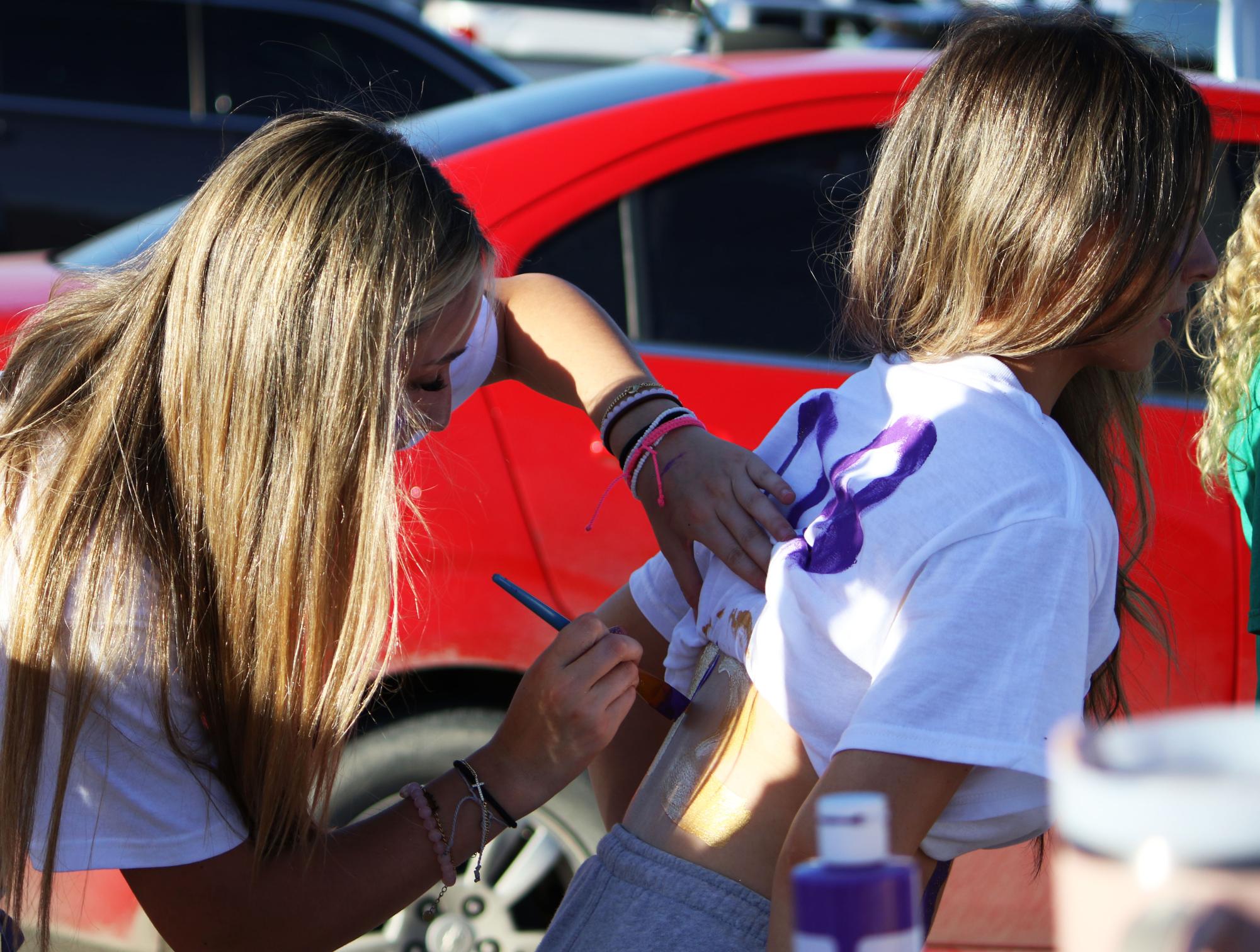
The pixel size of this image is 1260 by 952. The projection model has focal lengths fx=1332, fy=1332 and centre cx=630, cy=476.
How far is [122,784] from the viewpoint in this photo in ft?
4.52

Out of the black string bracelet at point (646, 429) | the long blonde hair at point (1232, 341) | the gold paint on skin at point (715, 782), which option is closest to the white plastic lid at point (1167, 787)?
the gold paint on skin at point (715, 782)

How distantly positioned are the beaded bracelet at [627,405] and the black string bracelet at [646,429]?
3 cm

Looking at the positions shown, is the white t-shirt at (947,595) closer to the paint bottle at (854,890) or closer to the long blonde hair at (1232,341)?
the paint bottle at (854,890)

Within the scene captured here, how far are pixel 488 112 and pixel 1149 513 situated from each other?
1754 mm

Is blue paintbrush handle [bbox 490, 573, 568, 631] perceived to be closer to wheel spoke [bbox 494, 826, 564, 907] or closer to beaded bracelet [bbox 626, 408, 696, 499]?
beaded bracelet [bbox 626, 408, 696, 499]

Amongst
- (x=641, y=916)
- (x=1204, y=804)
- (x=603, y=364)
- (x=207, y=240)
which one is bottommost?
(x=641, y=916)

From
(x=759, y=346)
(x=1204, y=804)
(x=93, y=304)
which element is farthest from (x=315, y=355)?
(x=759, y=346)

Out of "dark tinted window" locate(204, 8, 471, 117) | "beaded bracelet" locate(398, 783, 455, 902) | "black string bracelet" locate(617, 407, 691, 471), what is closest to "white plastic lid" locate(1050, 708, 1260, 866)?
"beaded bracelet" locate(398, 783, 455, 902)

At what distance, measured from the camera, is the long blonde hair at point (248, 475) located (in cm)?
140

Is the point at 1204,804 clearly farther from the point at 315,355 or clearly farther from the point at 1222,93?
the point at 1222,93

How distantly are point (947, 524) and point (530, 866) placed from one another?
5.13 feet

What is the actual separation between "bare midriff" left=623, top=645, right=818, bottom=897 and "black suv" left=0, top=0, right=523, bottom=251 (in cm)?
541

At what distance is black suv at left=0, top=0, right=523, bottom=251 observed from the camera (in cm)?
650

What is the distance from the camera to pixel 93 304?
1.60 metres
